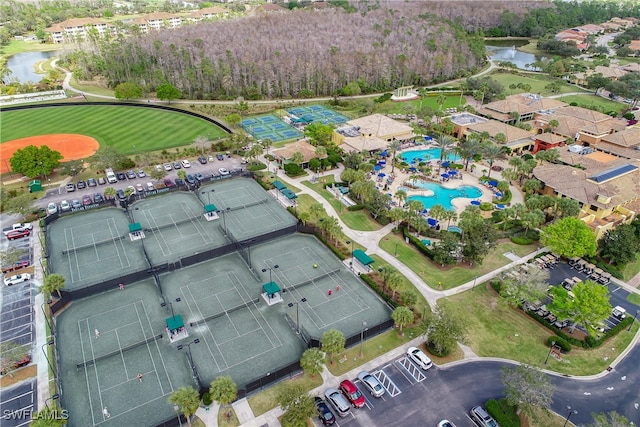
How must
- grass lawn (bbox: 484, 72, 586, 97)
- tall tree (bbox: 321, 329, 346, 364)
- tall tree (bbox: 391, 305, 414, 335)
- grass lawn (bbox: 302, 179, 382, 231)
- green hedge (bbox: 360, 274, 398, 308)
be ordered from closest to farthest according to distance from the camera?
tall tree (bbox: 321, 329, 346, 364) < tall tree (bbox: 391, 305, 414, 335) < green hedge (bbox: 360, 274, 398, 308) < grass lawn (bbox: 302, 179, 382, 231) < grass lawn (bbox: 484, 72, 586, 97)

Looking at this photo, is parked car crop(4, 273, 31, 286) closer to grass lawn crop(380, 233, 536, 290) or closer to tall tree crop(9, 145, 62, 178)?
tall tree crop(9, 145, 62, 178)

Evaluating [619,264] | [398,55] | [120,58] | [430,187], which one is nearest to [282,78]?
[398,55]

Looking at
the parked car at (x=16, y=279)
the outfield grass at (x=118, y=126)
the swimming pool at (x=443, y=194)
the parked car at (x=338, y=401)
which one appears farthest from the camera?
the outfield grass at (x=118, y=126)

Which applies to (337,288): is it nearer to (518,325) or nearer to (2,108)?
(518,325)

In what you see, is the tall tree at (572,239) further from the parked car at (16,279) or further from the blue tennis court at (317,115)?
the parked car at (16,279)

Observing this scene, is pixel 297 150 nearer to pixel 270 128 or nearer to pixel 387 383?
pixel 270 128

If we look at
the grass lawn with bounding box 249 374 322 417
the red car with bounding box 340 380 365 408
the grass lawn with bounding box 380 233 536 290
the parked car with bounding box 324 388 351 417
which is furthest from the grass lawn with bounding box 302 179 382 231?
the parked car with bounding box 324 388 351 417

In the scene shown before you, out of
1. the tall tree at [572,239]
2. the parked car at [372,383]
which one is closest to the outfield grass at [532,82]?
the tall tree at [572,239]
